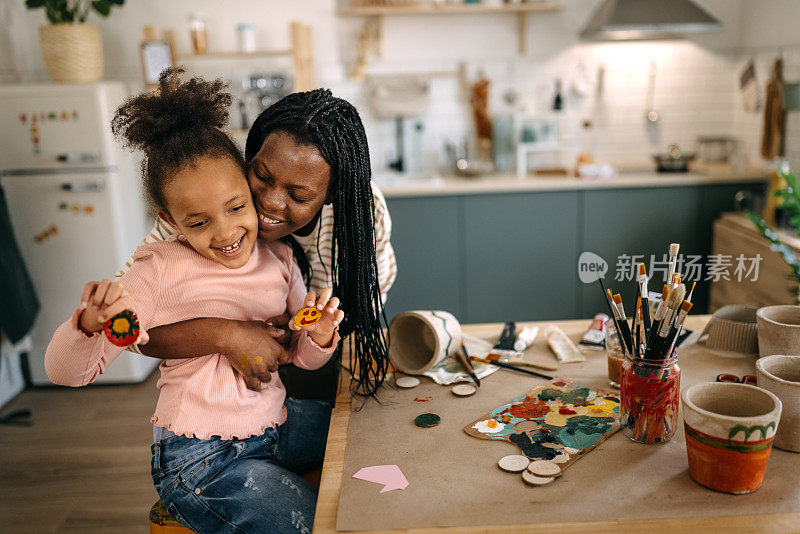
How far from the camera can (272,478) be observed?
1290 millimetres

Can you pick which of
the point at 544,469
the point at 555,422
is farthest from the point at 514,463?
the point at 555,422

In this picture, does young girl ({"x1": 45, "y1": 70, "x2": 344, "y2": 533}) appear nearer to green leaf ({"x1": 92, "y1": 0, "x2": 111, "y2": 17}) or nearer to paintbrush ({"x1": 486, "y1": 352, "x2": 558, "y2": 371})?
paintbrush ({"x1": 486, "y1": 352, "x2": 558, "y2": 371})

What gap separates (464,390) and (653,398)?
1.26 ft

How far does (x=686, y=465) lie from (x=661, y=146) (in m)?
3.75

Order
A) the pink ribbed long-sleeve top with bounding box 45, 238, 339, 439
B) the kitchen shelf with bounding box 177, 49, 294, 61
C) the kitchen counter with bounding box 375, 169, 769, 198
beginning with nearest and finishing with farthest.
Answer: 1. the pink ribbed long-sleeve top with bounding box 45, 238, 339, 439
2. the kitchen counter with bounding box 375, 169, 769, 198
3. the kitchen shelf with bounding box 177, 49, 294, 61

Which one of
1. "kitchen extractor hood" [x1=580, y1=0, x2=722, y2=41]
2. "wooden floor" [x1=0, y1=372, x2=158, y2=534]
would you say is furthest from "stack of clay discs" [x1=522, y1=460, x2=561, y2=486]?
"kitchen extractor hood" [x1=580, y1=0, x2=722, y2=41]

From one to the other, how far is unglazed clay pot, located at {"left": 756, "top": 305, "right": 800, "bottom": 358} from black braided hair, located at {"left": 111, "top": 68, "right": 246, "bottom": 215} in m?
1.09

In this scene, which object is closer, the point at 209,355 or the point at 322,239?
the point at 209,355

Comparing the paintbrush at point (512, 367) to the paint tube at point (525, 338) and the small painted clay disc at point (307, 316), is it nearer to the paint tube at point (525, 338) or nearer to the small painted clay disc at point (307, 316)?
the paint tube at point (525, 338)

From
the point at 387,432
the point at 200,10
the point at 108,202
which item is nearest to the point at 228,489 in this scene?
the point at 387,432

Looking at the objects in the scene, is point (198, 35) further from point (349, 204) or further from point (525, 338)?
point (525, 338)

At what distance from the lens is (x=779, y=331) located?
1.33 meters

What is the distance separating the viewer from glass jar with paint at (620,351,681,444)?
46.0 inches

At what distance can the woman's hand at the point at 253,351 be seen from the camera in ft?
4.39
